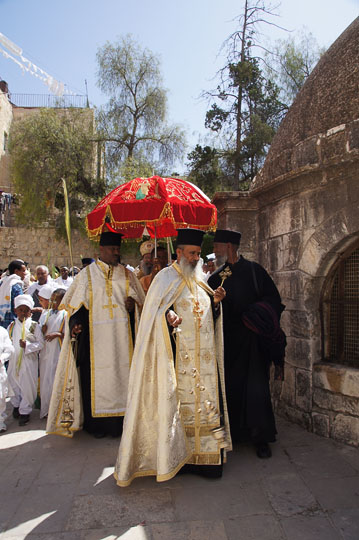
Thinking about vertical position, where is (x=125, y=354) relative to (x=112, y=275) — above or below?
below

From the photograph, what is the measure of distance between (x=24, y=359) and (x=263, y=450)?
3.06 meters

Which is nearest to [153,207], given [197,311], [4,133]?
[197,311]

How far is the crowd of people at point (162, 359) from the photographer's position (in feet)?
10.8

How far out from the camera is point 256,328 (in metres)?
3.84


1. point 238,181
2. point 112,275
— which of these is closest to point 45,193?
point 238,181

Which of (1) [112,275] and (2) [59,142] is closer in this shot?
(1) [112,275]

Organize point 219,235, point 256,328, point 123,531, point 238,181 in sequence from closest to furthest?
point 123,531
point 256,328
point 219,235
point 238,181

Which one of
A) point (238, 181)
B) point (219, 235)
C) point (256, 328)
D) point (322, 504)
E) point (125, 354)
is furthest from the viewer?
point (238, 181)

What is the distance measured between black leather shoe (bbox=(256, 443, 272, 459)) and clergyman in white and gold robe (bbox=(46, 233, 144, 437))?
1458mm

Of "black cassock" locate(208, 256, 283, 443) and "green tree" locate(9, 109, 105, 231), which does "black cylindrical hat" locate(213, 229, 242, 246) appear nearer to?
"black cassock" locate(208, 256, 283, 443)

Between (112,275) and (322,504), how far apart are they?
2951mm

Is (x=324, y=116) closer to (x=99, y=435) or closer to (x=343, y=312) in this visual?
(x=343, y=312)

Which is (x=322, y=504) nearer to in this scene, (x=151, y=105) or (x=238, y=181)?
(x=238, y=181)

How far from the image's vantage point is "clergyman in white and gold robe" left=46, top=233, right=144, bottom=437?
4414 millimetres
